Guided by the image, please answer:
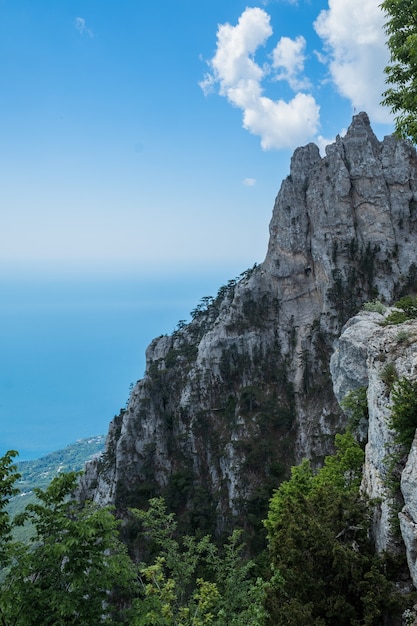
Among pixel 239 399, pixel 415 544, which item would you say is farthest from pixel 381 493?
pixel 239 399

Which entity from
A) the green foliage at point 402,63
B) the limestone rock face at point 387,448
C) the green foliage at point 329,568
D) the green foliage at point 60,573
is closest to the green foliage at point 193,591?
the green foliage at point 60,573

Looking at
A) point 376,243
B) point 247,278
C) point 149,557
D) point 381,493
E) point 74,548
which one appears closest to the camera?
point 74,548

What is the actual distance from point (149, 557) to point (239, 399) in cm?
2395

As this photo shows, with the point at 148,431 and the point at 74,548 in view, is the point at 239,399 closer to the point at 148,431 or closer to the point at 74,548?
the point at 148,431

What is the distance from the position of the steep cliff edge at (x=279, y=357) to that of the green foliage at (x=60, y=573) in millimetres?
44100

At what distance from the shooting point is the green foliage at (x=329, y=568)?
9.68 metres

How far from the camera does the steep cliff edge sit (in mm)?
54344

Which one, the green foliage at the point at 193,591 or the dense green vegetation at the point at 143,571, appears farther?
the green foliage at the point at 193,591

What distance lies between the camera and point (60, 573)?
9180 mm

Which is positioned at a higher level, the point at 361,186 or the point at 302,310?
the point at 361,186

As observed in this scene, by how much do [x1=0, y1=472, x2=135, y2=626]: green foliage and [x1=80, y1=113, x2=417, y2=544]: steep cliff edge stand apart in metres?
44.1

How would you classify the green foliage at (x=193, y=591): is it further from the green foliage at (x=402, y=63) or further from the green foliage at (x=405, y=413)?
the green foliage at (x=402, y=63)

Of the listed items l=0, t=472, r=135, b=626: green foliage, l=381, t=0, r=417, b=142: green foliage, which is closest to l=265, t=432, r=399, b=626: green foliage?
l=0, t=472, r=135, b=626: green foliage

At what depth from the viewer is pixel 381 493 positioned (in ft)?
39.1
